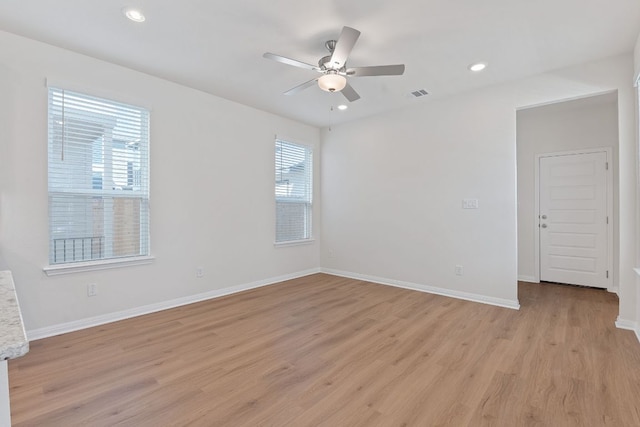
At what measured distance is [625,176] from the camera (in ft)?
9.98

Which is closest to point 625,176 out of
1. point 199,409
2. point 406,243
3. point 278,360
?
point 406,243

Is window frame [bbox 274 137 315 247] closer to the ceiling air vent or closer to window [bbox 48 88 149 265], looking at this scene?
window [bbox 48 88 149 265]

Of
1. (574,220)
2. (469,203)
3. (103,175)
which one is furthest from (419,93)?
(103,175)

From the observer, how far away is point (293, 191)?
5.40 meters

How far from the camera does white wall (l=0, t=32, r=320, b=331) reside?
2.75 meters

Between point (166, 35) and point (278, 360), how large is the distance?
2.93 metres

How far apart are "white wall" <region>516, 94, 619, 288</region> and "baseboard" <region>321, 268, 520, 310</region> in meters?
1.83

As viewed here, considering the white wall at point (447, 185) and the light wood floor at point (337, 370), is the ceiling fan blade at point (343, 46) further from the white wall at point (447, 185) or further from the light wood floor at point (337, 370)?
the light wood floor at point (337, 370)

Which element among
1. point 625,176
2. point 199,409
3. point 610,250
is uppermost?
point 625,176

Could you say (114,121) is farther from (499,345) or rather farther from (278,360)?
(499,345)

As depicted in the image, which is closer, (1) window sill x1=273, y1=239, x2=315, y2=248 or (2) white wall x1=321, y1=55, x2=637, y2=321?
(2) white wall x1=321, y1=55, x2=637, y2=321

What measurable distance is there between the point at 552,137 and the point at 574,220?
1.36 m

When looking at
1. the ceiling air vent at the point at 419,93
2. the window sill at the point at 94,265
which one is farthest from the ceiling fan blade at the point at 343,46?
the window sill at the point at 94,265

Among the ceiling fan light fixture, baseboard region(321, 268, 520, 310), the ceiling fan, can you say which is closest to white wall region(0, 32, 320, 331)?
baseboard region(321, 268, 520, 310)
